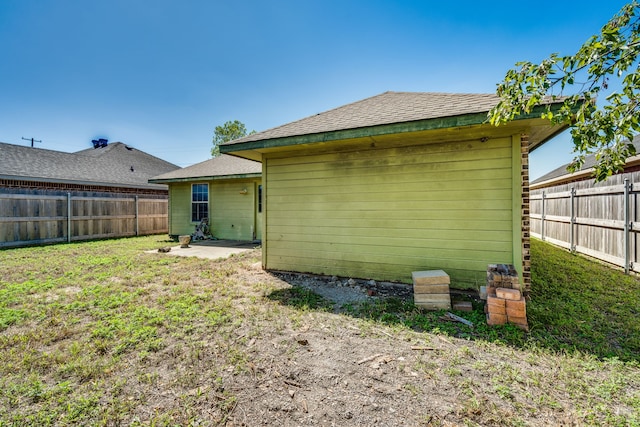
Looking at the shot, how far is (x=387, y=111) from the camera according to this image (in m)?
4.73

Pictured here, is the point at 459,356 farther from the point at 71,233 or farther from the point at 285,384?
the point at 71,233

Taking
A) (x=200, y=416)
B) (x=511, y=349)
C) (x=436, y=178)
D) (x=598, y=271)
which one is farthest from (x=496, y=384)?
(x=598, y=271)

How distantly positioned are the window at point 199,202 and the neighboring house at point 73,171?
4046 millimetres

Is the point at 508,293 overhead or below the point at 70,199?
below

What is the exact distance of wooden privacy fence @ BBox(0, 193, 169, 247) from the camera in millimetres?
9109

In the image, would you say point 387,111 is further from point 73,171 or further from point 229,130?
point 229,130

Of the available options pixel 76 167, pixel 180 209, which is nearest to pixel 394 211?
pixel 180 209

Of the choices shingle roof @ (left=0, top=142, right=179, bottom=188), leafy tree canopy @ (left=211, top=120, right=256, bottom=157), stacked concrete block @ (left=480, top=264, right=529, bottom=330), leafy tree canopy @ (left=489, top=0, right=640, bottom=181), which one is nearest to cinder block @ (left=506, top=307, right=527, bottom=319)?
stacked concrete block @ (left=480, top=264, right=529, bottom=330)

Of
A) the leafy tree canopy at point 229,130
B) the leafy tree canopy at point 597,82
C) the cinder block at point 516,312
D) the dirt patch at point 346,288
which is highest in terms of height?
the leafy tree canopy at point 229,130

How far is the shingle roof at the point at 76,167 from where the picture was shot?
10375mm

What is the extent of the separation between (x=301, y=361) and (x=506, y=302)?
2345mm

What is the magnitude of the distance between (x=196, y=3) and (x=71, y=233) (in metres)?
9.34

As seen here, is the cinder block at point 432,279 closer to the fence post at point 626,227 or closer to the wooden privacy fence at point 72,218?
the fence post at point 626,227

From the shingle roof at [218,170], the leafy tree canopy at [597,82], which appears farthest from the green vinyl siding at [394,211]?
the shingle roof at [218,170]
